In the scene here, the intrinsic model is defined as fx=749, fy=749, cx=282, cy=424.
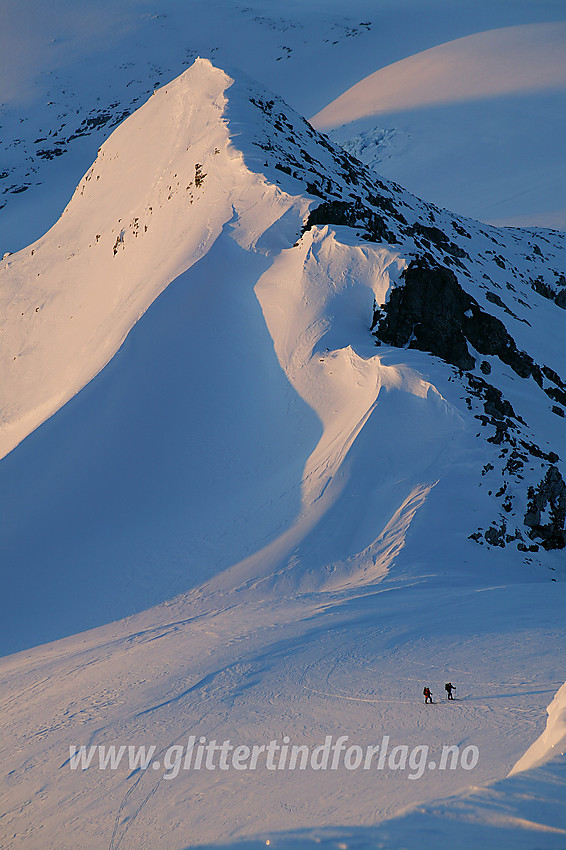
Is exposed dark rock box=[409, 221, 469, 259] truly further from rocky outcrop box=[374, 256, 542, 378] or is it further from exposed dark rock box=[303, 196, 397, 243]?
rocky outcrop box=[374, 256, 542, 378]

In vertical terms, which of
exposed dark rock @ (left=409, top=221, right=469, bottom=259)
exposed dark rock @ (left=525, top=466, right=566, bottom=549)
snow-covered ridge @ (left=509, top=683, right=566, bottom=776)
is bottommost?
exposed dark rock @ (left=525, top=466, right=566, bottom=549)

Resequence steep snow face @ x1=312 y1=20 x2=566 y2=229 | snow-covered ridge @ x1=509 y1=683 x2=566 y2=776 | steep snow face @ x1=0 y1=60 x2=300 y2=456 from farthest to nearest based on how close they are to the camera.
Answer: steep snow face @ x1=312 y1=20 x2=566 y2=229, steep snow face @ x1=0 y1=60 x2=300 y2=456, snow-covered ridge @ x1=509 y1=683 x2=566 y2=776

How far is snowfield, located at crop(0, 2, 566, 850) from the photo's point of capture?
1142cm

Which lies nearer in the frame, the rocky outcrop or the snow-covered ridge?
the snow-covered ridge

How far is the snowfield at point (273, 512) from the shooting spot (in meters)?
11.4

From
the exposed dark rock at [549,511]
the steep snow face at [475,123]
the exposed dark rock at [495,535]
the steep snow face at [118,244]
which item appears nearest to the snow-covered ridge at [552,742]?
the exposed dark rock at [495,535]

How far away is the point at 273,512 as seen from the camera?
22.3 m

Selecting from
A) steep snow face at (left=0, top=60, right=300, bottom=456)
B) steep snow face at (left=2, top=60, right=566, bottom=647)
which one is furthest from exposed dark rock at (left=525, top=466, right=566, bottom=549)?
steep snow face at (left=0, top=60, right=300, bottom=456)

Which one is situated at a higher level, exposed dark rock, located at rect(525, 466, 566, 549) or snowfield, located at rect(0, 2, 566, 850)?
snowfield, located at rect(0, 2, 566, 850)

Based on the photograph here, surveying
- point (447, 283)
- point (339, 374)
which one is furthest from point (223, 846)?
point (447, 283)

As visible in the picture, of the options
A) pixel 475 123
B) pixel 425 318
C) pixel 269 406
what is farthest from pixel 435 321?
pixel 475 123

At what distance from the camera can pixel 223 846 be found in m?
9.98

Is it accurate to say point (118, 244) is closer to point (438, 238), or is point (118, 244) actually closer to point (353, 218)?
point (353, 218)

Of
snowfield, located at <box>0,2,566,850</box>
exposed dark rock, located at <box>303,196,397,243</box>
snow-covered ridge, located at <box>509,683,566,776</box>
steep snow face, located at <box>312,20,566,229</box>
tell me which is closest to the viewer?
snow-covered ridge, located at <box>509,683,566,776</box>
